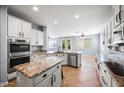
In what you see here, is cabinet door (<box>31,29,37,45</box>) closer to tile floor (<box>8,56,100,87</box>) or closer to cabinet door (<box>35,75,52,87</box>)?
tile floor (<box>8,56,100,87</box>)

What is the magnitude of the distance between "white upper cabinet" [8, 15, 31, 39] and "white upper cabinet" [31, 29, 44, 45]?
81cm

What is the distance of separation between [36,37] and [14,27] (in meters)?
1.80

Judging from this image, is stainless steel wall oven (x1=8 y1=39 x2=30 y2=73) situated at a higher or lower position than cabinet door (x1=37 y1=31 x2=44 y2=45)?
lower

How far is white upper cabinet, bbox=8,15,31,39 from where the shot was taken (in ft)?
9.68

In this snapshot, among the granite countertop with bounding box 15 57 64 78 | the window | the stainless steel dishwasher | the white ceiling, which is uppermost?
the white ceiling

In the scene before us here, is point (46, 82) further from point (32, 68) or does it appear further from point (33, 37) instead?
point (33, 37)

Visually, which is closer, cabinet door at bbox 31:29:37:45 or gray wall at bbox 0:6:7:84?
gray wall at bbox 0:6:7:84

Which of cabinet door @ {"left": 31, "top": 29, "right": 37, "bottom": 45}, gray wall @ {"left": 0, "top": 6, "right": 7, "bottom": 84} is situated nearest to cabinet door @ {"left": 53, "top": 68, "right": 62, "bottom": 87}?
gray wall @ {"left": 0, "top": 6, "right": 7, "bottom": 84}

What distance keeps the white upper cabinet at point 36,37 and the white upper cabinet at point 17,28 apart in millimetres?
814

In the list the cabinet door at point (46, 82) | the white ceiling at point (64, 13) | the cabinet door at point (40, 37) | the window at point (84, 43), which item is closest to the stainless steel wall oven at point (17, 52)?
the white ceiling at point (64, 13)

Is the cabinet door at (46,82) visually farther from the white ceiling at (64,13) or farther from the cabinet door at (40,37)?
the cabinet door at (40,37)

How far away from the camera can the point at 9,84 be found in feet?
9.25

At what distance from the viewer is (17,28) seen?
3227 mm
